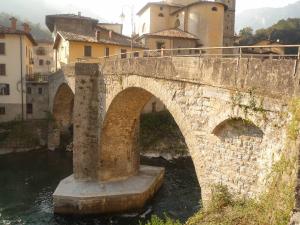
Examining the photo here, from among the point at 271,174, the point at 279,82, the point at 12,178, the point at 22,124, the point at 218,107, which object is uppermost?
the point at 279,82

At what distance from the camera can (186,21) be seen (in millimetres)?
48500

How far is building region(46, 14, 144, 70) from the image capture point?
36688 millimetres

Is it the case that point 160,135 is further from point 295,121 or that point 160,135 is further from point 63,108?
point 295,121

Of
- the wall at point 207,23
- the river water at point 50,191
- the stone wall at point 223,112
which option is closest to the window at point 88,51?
the river water at point 50,191

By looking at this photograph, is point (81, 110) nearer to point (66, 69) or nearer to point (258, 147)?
point (66, 69)

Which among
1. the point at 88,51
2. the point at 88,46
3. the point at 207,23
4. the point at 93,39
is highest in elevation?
the point at 207,23

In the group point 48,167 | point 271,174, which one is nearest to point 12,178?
point 48,167

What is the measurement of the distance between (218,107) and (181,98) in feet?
7.14

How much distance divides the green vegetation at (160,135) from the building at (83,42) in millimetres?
7143

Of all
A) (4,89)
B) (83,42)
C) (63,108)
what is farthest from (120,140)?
(4,89)

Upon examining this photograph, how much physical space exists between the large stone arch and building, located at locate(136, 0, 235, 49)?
11.1 m

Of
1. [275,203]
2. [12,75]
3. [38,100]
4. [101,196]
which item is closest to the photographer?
[275,203]

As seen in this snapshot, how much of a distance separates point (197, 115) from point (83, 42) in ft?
87.2

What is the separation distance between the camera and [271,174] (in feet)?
30.2
